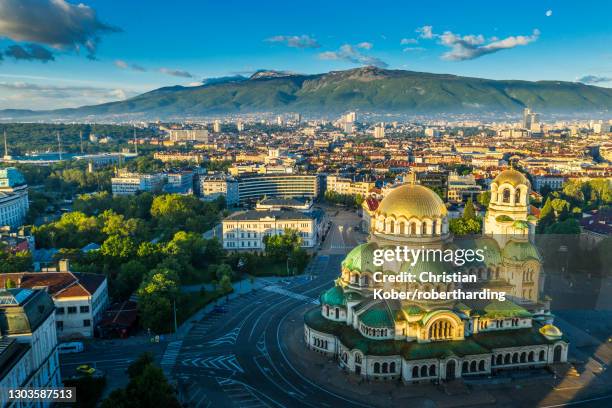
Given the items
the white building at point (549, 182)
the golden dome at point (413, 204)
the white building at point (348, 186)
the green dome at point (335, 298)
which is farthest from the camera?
the white building at point (549, 182)

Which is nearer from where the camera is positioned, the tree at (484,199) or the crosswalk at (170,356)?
the crosswalk at (170,356)

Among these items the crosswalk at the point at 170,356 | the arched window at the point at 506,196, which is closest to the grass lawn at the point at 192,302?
the crosswalk at the point at 170,356

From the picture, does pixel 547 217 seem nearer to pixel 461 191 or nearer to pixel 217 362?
pixel 461 191

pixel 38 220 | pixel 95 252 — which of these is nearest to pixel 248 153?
pixel 38 220

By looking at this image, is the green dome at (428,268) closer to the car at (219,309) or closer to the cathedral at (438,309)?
the cathedral at (438,309)

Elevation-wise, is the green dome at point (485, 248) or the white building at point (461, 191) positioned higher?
the green dome at point (485, 248)
